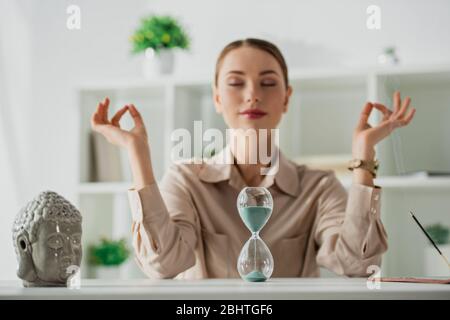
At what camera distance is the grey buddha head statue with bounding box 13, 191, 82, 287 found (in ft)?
3.48

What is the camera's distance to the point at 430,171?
275cm

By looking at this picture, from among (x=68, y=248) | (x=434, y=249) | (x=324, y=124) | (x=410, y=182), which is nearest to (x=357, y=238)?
(x=68, y=248)

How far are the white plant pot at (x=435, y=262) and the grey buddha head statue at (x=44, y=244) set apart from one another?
1845 mm

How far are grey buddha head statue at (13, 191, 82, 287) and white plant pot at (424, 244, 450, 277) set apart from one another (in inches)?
72.6

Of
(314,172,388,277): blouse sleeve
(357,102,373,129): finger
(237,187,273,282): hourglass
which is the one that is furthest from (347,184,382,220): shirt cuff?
(237,187,273,282): hourglass

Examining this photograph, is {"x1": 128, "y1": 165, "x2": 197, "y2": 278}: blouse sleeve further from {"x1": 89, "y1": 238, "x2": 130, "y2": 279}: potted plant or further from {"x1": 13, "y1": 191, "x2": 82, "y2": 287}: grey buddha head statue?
{"x1": 89, "y1": 238, "x2": 130, "y2": 279}: potted plant

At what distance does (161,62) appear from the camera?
2.93 m

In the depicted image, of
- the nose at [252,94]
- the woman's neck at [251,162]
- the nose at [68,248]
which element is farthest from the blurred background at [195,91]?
the nose at [68,248]

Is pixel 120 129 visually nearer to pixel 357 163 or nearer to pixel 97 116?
pixel 97 116

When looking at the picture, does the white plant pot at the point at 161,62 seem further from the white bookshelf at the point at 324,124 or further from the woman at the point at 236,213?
the woman at the point at 236,213

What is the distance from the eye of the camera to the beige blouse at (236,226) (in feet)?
5.00

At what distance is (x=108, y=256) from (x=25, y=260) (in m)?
1.80
